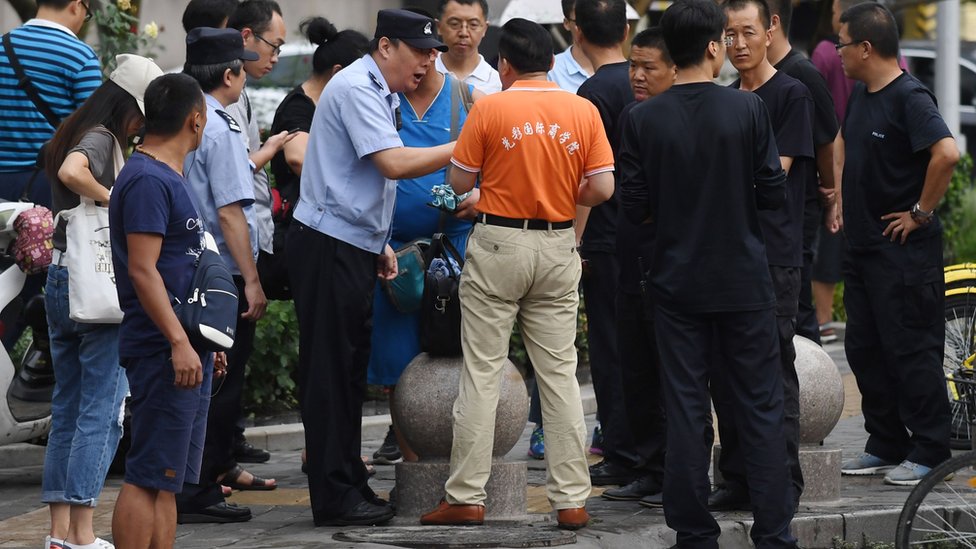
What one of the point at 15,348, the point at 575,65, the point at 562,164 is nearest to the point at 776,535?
the point at 562,164

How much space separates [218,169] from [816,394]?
9.09 feet

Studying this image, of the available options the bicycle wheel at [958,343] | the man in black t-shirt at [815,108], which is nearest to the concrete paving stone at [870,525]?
the man in black t-shirt at [815,108]

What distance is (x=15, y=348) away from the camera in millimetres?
8344

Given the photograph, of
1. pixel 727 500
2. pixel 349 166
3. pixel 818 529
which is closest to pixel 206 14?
pixel 349 166

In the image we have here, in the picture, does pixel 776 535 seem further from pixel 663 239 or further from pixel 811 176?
pixel 811 176

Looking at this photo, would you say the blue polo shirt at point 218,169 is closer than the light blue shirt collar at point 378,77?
No

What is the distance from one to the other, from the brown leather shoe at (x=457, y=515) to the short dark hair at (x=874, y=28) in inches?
117

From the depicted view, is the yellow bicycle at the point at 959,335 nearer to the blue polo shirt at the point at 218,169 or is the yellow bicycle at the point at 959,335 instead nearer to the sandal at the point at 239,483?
the sandal at the point at 239,483

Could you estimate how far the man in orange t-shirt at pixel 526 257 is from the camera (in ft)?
20.9

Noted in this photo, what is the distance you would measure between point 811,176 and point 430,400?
2.22 m

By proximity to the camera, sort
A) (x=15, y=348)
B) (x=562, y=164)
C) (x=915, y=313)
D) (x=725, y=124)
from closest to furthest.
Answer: (x=725, y=124) < (x=562, y=164) < (x=915, y=313) < (x=15, y=348)

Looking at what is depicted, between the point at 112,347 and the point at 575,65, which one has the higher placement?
the point at 575,65

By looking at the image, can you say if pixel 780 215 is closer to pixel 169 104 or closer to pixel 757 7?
pixel 757 7

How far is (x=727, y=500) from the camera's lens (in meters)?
6.85
